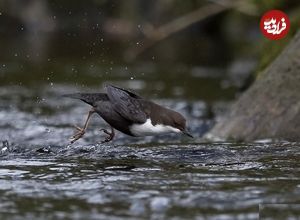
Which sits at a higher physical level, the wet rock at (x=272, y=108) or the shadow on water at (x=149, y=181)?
the wet rock at (x=272, y=108)

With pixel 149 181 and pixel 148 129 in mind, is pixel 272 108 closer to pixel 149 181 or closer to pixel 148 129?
pixel 148 129

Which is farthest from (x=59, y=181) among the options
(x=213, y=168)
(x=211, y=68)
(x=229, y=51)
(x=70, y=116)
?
(x=229, y=51)

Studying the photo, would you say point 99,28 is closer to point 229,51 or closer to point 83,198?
point 229,51

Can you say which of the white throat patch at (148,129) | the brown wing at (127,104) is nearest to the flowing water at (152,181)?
the white throat patch at (148,129)

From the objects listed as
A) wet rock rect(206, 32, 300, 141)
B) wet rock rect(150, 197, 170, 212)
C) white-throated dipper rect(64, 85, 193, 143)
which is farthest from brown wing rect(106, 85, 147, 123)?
wet rock rect(150, 197, 170, 212)

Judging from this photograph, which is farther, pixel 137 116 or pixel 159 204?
pixel 137 116


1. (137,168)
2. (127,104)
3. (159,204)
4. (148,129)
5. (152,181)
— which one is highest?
(127,104)

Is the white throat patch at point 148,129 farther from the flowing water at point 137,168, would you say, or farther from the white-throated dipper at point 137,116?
the flowing water at point 137,168

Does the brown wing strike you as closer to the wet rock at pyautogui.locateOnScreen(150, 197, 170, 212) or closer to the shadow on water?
the shadow on water

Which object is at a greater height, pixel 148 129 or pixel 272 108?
pixel 272 108

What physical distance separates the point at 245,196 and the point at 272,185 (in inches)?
15.0

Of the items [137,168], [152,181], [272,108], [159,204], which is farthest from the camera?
[272,108]

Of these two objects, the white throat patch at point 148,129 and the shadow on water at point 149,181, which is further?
the white throat patch at point 148,129

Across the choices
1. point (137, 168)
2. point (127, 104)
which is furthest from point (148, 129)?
point (137, 168)
